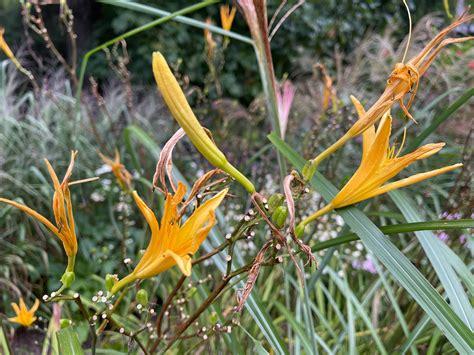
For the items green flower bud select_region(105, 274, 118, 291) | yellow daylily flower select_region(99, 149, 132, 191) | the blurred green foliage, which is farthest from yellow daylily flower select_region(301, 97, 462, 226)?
the blurred green foliage

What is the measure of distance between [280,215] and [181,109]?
0.16 m

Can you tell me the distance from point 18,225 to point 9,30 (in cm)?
334

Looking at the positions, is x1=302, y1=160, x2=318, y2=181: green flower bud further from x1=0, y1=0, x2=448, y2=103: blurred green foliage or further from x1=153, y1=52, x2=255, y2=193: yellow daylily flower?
x1=0, y1=0, x2=448, y2=103: blurred green foliage

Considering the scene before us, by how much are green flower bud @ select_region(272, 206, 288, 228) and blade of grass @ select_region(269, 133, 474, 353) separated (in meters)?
0.08

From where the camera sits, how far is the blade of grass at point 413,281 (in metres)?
0.54

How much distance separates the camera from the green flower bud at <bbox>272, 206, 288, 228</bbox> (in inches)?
22.4

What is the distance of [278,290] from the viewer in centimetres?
164

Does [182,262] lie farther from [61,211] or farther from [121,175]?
[121,175]

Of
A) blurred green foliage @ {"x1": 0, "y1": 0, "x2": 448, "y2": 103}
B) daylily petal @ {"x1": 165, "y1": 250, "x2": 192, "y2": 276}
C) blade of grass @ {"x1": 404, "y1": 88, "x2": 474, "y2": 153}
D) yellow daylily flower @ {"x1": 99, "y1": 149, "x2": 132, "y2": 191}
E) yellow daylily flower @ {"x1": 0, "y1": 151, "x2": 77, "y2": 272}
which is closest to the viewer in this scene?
daylily petal @ {"x1": 165, "y1": 250, "x2": 192, "y2": 276}

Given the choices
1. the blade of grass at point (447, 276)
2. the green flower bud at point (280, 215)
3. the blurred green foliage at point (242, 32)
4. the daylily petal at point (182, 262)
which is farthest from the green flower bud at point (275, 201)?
the blurred green foliage at point (242, 32)

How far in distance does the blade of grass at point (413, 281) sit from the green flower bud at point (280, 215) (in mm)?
83

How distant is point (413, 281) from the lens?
58 centimetres

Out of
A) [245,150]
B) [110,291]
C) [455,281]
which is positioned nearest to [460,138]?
[245,150]

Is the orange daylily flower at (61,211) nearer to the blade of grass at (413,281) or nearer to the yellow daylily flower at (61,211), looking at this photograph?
the yellow daylily flower at (61,211)
